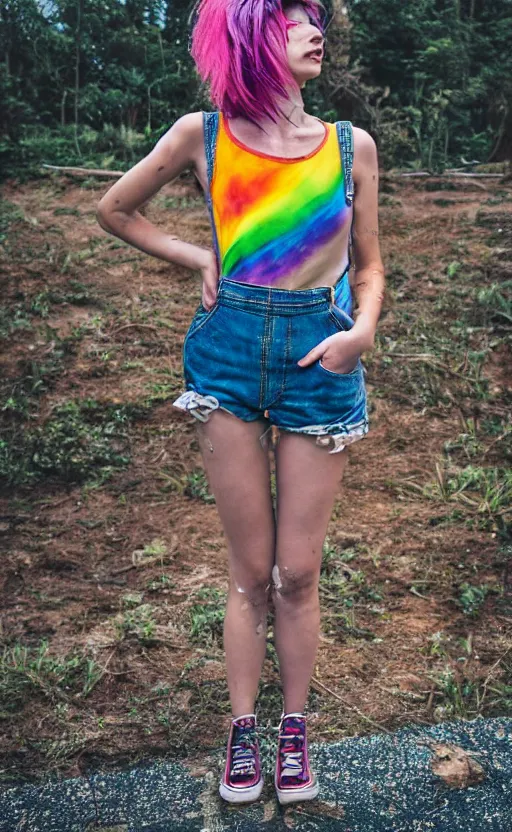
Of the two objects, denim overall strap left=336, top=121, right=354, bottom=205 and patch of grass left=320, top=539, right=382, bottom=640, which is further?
patch of grass left=320, top=539, right=382, bottom=640

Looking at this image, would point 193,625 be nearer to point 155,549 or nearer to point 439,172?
point 155,549

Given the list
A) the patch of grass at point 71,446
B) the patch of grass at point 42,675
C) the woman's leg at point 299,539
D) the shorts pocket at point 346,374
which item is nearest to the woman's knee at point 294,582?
the woman's leg at point 299,539

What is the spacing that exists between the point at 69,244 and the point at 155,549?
3.08 meters

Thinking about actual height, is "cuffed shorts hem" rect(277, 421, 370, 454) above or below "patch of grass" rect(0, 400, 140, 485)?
above

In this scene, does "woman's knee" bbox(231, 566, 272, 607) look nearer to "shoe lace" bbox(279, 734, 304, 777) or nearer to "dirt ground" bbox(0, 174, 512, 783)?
"shoe lace" bbox(279, 734, 304, 777)

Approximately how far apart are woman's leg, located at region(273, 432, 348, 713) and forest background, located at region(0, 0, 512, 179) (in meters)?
5.78

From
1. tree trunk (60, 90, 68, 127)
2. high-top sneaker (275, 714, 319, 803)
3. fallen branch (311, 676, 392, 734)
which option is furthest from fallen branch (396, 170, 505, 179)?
high-top sneaker (275, 714, 319, 803)

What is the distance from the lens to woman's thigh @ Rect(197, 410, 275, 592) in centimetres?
197

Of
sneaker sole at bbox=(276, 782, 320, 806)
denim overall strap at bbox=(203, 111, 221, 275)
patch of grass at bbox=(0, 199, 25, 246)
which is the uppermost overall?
denim overall strap at bbox=(203, 111, 221, 275)

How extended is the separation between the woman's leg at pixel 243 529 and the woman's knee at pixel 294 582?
0.04m

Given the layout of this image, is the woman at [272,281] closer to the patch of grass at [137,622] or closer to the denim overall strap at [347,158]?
the denim overall strap at [347,158]

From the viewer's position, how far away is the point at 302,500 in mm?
1988

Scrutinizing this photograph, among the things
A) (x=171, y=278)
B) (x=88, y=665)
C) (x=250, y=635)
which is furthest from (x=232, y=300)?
(x=171, y=278)

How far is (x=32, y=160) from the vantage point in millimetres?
7156
